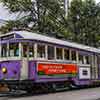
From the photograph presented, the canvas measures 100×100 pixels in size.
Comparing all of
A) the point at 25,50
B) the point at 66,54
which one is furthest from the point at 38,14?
the point at 25,50

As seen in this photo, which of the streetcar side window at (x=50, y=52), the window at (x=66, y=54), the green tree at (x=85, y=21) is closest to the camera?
the streetcar side window at (x=50, y=52)

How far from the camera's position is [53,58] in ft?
62.9

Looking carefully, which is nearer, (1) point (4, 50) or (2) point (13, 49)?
(2) point (13, 49)

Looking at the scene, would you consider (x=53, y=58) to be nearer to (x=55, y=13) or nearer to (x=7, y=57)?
(x=7, y=57)

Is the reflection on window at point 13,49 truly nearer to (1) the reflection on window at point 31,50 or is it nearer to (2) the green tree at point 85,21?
(1) the reflection on window at point 31,50

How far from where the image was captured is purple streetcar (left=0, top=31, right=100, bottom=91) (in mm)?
17562

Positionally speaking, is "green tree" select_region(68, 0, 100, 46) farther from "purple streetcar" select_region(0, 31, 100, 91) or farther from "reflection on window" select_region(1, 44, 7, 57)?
"reflection on window" select_region(1, 44, 7, 57)

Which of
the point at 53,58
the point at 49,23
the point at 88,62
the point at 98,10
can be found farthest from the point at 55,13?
the point at 53,58

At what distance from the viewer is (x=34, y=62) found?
17.8 m

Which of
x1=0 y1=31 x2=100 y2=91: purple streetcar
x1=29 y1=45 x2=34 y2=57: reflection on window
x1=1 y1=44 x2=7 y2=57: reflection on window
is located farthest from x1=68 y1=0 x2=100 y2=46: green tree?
x1=29 y1=45 x2=34 y2=57: reflection on window

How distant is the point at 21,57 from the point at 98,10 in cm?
1817

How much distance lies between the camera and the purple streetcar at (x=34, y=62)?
57.6 feet

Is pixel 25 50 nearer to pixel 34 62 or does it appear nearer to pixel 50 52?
pixel 34 62

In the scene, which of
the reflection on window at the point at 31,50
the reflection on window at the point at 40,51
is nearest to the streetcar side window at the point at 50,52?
the reflection on window at the point at 40,51
